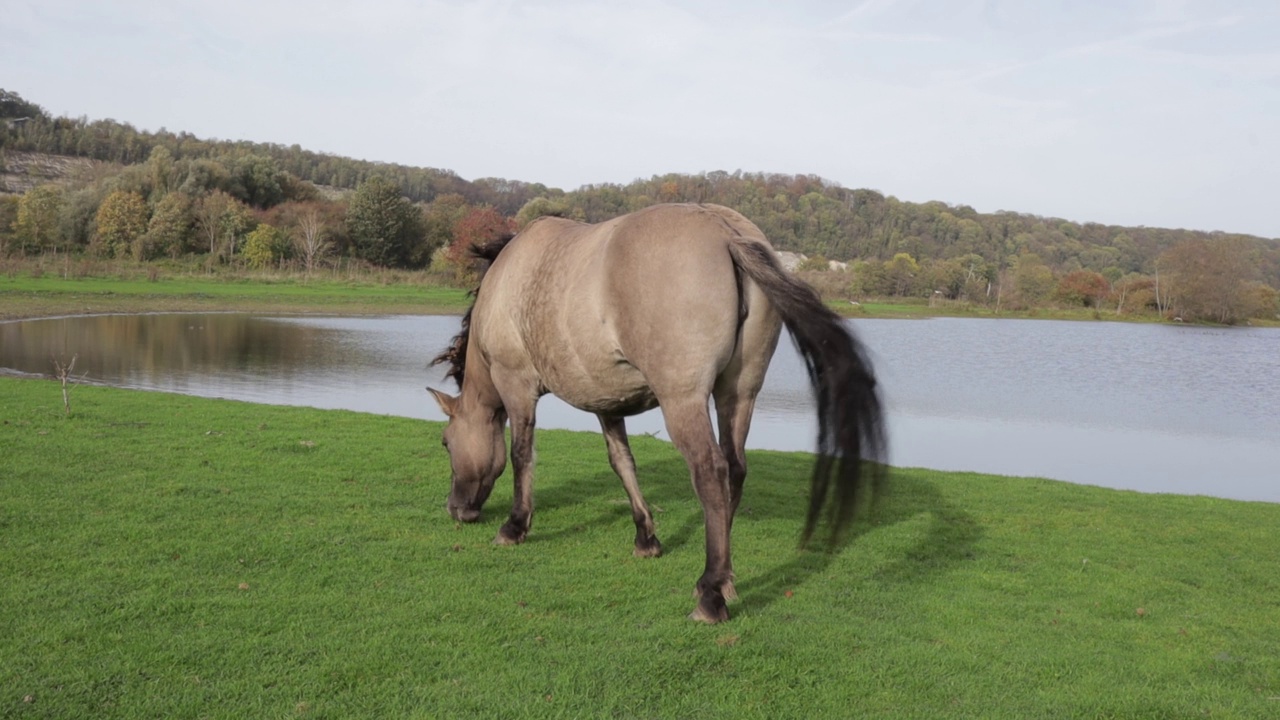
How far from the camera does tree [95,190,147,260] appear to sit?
166 ft

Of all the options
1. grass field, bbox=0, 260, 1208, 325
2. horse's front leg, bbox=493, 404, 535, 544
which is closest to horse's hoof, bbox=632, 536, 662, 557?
horse's front leg, bbox=493, 404, 535, 544

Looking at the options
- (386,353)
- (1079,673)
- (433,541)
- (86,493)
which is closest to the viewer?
(1079,673)

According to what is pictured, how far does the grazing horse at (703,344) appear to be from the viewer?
14.6 feet

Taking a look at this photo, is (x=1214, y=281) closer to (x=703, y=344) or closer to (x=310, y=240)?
(x=310, y=240)

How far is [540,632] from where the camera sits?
13.7 feet

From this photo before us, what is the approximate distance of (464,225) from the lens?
42031mm

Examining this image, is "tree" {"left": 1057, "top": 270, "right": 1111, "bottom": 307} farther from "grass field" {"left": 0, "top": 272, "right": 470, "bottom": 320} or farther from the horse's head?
the horse's head

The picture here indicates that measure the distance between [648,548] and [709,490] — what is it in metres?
1.37

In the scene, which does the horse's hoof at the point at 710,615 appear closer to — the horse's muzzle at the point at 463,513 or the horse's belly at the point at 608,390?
the horse's belly at the point at 608,390

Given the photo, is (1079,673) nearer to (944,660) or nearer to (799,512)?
(944,660)

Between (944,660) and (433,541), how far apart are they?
10.7 ft

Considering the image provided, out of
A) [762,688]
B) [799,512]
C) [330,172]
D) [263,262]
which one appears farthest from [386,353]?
[330,172]

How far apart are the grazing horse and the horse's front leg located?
524mm

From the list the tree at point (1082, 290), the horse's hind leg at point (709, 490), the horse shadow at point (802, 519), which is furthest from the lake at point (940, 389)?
the tree at point (1082, 290)
